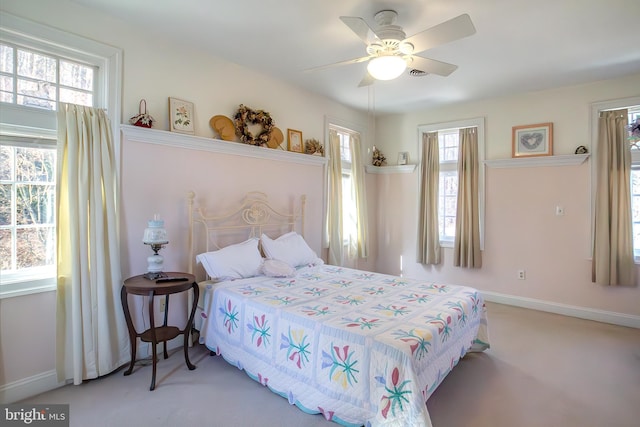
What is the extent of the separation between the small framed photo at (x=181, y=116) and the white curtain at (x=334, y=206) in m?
2.03

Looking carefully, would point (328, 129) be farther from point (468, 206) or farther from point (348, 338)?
point (348, 338)

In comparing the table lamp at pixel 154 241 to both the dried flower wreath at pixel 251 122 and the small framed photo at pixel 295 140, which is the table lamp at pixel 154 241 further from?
the small framed photo at pixel 295 140

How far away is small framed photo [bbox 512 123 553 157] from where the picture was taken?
13.7 feet

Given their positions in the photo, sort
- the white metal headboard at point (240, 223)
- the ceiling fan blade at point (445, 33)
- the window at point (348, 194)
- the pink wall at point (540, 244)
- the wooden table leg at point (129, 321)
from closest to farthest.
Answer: the ceiling fan blade at point (445, 33), the wooden table leg at point (129, 321), the white metal headboard at point (240, 223), the pink wall at point (540, 244), the window at point (348, 194)

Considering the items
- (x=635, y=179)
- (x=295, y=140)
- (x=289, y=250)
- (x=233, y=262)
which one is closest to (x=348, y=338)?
(x=233, y=262)

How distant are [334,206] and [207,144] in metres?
2.07

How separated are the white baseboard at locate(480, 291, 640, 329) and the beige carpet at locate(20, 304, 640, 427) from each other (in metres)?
0.73

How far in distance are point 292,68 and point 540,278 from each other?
4015 millimetres

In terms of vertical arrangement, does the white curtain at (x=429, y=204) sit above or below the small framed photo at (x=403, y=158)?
below

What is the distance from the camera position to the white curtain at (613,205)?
3688 millimetres

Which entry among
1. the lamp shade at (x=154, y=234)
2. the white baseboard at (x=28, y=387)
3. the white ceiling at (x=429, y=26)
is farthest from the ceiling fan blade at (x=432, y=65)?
the white baseboard at (x=28, y=387)

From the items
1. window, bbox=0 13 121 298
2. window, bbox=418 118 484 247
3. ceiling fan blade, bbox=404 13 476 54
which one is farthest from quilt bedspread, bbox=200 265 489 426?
window, bbox=418 118 484 247

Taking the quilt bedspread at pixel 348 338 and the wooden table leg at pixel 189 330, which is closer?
the quilt bedspread at pixel 348 338

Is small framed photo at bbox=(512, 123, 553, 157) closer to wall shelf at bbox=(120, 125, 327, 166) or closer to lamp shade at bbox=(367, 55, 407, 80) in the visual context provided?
wall shelf at bbox=(120, 125, 327, 166)
